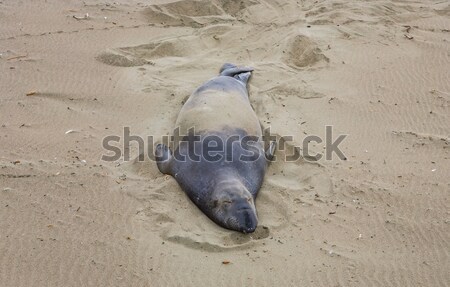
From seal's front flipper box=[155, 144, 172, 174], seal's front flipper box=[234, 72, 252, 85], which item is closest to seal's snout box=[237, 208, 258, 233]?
seal's front flipper box=[155, 144, 172, 174]

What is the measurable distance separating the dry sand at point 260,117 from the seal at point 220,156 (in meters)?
0.13

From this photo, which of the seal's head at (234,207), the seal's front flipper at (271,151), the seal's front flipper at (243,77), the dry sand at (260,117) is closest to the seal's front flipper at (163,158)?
the dry sand at (260,117)

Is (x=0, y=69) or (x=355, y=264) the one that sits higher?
(x=355, y=264)

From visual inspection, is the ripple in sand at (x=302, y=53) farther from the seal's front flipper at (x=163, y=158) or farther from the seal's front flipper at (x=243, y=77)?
the seal's front flipper at (x=163, y=158)

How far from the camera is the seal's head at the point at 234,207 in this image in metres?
5.01

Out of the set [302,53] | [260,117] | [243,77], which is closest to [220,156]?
[260,117]

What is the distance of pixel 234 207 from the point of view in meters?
5.11

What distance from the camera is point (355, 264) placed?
4648 millimetres

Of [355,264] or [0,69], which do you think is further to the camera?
[0,69]

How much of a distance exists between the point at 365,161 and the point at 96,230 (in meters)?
2.80

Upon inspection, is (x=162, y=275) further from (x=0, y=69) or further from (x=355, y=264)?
(x=0, y=69)

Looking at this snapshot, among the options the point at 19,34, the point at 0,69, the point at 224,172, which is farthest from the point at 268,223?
the point at 19,34

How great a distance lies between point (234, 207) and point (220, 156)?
0.71m

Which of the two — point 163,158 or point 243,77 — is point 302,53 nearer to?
point 243,77
